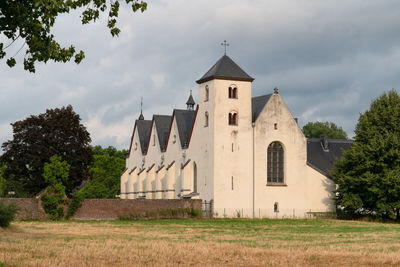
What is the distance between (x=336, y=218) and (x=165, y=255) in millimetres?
43981

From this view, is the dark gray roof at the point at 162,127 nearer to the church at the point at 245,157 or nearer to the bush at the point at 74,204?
the church at the point at 245,157

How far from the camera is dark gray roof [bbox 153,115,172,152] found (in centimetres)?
7531

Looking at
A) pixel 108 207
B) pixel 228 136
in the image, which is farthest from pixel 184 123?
pixel 108 207

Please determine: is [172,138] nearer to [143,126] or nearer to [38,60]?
[143,126]

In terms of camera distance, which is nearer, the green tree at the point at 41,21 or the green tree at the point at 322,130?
the green tree at the point at 41,21

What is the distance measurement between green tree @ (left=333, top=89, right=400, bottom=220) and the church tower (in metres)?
8.69

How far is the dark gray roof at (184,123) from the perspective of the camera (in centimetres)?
6762

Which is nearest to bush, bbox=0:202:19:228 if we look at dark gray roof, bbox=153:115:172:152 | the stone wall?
the stone wall

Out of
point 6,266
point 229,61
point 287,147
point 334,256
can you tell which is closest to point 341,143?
point 287,147

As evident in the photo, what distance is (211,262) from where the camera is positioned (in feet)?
63.3

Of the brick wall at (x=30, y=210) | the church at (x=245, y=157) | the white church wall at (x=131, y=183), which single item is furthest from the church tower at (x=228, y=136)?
the white church wall at (x=131, y=183)

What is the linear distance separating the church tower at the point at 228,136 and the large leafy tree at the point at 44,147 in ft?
45.3

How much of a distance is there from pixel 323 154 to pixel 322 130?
→ 39715mm

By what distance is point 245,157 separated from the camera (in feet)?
199
